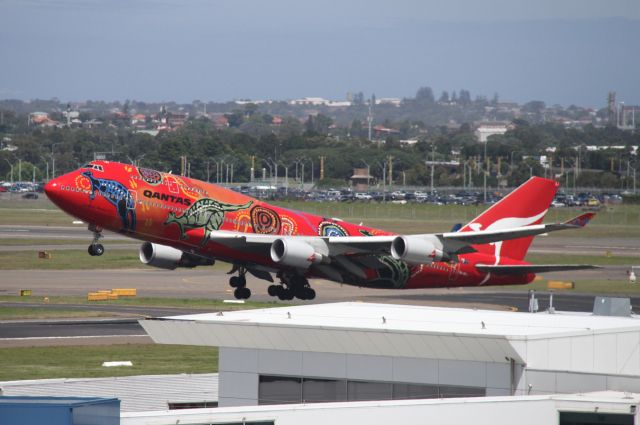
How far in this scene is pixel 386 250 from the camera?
2392 inches

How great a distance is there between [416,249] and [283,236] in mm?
6515

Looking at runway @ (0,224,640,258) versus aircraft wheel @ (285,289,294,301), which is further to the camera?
runway @ (0,224,640,258)

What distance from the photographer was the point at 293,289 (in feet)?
205

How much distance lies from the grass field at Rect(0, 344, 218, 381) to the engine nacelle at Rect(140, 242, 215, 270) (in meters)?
5.85

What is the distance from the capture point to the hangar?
28.4m

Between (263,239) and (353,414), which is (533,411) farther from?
(263,239)

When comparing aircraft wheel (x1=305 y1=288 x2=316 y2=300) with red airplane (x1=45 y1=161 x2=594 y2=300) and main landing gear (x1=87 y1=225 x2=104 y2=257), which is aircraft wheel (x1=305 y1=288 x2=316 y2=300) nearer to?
red airplane (x1=45 y1=161 x2=594 y2=300)

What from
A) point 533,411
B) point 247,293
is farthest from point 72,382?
point 247,293

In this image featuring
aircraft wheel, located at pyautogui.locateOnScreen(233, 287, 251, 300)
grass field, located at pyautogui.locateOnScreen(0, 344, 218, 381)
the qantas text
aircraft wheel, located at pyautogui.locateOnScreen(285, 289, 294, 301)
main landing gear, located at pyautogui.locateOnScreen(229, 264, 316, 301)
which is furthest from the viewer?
aircraft wheel, located at pyautogui.locateOnScreen(233, 287, 251, 300)

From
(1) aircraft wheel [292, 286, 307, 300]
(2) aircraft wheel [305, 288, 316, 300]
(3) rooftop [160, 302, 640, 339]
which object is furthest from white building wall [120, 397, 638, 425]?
(1) aircraft wheel [292, 286, 307, 300]

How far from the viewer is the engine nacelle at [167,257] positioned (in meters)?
61.2

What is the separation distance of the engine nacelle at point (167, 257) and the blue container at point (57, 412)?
39.8 meters

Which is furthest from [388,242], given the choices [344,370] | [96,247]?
[344,370]

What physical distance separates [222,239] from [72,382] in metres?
19.5
